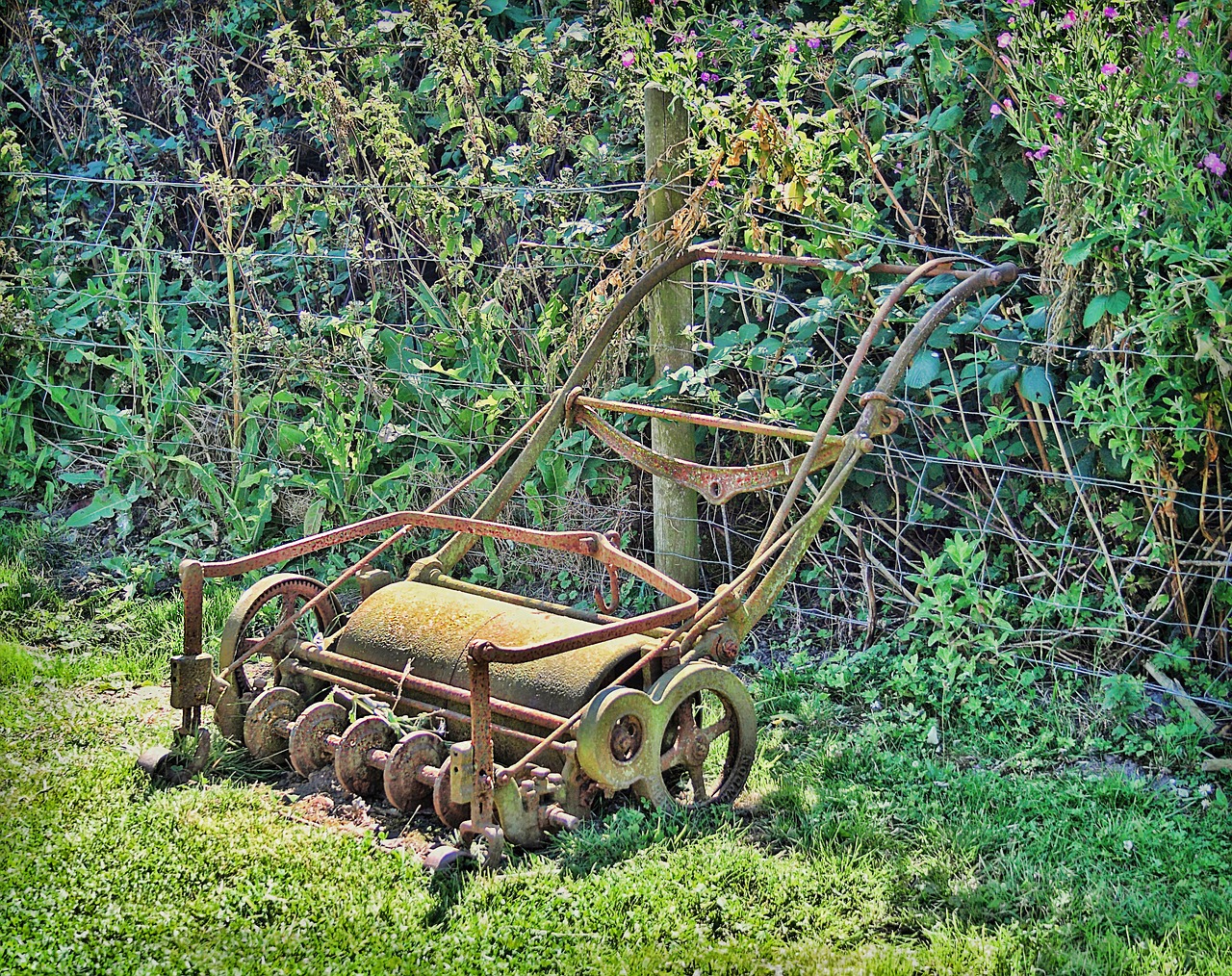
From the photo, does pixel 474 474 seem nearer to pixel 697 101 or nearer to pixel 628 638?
pixel 628 638

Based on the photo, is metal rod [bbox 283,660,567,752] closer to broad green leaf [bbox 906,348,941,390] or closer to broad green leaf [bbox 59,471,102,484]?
broad green leaf [bbox 906,348,941,390]

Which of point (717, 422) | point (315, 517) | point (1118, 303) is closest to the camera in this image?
point (1118, 303)

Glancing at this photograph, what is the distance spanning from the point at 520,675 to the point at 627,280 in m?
1.96

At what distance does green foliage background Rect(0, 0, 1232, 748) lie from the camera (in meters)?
4.24

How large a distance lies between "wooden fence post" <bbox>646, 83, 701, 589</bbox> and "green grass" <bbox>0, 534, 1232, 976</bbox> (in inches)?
49.0

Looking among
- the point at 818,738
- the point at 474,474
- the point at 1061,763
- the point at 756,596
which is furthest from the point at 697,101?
the point at 1061,763

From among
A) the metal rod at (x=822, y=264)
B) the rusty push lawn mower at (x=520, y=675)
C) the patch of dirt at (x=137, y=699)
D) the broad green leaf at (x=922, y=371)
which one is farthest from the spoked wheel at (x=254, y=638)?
the broad green leaf at (x=922, y=371)

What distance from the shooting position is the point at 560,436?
5.88 meters

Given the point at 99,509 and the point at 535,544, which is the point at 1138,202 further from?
the point at 99,509

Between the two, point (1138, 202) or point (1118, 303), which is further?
point (1118, 303)

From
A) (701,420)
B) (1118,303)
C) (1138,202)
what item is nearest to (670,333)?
(701,420)

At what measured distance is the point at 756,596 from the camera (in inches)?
157

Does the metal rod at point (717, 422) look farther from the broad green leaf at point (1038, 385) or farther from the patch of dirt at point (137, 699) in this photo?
the patch of dirt at point (137, 699)

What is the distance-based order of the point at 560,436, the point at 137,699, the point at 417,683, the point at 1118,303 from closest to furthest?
the point at 417,683 → the point at 1118,303 → the point at 137,699 → the point at 560,436
